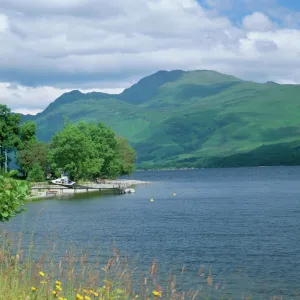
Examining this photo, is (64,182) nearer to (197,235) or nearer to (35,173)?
(35,173)

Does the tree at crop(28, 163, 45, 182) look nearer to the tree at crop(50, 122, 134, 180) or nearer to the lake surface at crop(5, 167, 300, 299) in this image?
the tree at crop(50, 122, 134, 180)

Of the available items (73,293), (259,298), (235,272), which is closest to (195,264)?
(235,272)

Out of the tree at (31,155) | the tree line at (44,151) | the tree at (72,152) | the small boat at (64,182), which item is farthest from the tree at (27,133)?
the small boat at (64,182)

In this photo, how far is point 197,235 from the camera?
190ft

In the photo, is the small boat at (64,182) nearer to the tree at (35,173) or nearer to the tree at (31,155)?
the tree at (35,173)

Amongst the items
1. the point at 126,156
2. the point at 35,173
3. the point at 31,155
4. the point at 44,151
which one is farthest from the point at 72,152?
the point at 126,156

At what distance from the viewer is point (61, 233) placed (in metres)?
59.9

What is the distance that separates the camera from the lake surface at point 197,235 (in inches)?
1412

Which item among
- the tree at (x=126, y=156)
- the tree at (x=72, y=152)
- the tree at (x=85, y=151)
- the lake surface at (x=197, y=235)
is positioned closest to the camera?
the lake surface at (x=197, y=235)

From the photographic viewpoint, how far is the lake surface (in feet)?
118

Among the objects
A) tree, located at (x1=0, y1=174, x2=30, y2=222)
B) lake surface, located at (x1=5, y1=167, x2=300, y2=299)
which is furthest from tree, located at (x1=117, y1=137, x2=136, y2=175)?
tree, located at (x1=0, y1=174, x2=30, y2=222)

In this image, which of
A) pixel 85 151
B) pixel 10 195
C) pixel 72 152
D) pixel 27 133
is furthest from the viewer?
pixel 27 133

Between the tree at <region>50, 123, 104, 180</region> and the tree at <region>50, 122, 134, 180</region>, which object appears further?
the tree at <region>50, 122, 134, 180</region>

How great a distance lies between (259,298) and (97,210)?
62.5 meters
